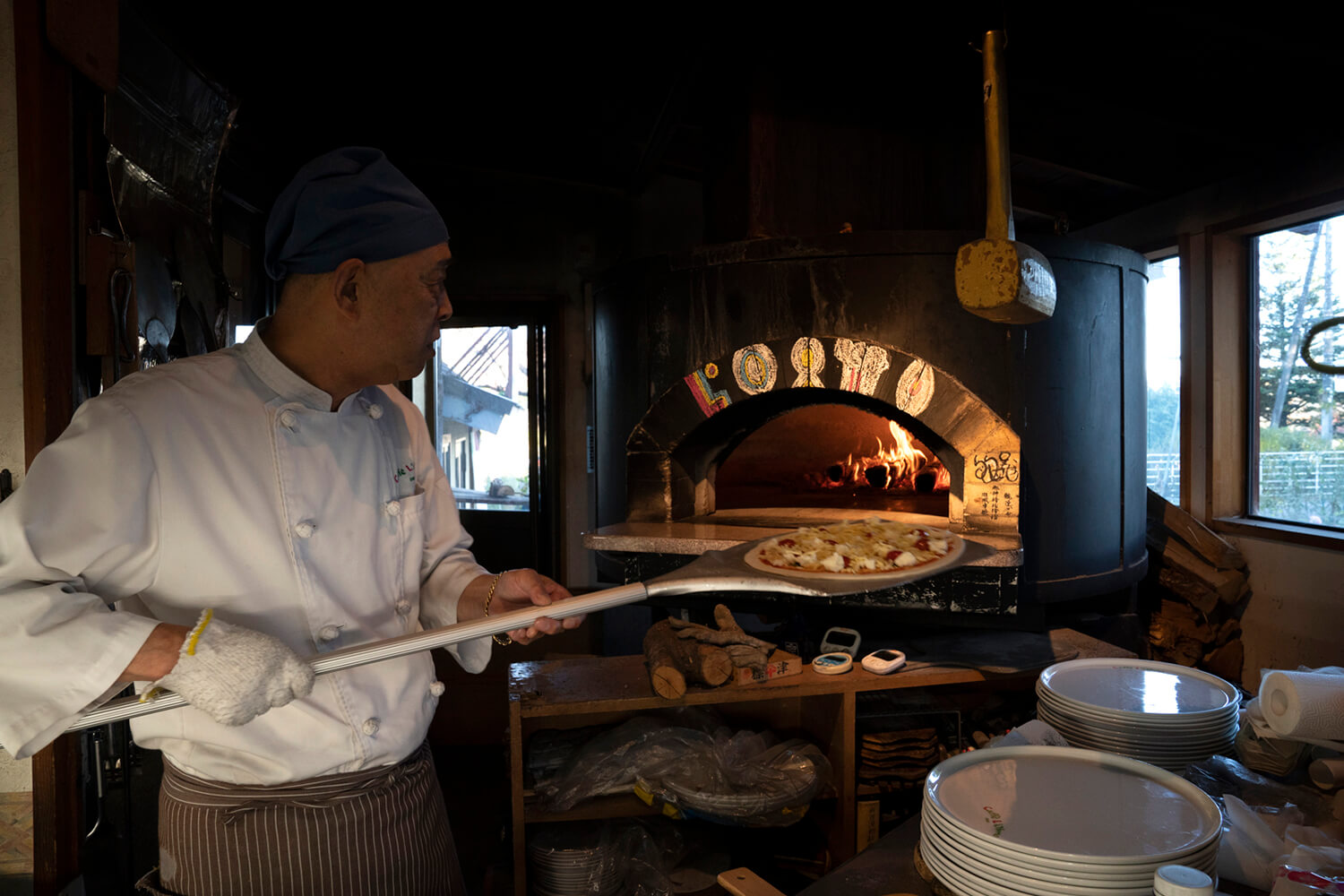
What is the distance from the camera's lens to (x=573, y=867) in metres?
2.55

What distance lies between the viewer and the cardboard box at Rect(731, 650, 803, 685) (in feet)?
8.33

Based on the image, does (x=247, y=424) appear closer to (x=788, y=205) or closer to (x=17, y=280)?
(x=17, y=280)

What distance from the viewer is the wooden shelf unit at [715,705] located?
2.50 m

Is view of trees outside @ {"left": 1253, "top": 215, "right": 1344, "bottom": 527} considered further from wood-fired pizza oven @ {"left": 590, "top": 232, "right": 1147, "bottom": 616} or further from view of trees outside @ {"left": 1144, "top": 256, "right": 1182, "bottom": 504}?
wood-fired pizza oven @ {"left": 590, "top": 232, "right": 1147, "bottom": 616}

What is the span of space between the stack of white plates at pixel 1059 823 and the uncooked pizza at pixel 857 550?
0.46 m

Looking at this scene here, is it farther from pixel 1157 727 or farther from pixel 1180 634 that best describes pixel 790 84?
pixel 1180 634

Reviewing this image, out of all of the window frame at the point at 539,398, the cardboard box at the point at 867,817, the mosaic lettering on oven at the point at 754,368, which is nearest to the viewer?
the cardboard box at the point at 867,817

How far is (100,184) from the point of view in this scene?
6.73 feet

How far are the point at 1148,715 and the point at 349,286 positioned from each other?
65.1 inches

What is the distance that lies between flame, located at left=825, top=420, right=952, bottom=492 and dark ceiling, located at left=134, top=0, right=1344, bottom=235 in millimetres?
1193

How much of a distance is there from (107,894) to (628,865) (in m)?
1.39

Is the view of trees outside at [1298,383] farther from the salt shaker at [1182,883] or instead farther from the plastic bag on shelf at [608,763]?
the salt shaker at [1182,883]

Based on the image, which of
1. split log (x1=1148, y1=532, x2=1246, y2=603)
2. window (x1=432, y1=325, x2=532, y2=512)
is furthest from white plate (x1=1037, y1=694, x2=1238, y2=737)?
window (x1=432, y1=325, x2=532, y2=512)

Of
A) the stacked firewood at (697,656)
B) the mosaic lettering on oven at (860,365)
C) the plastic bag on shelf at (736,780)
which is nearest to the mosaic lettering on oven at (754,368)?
the mosaic lettering on oven at (860,365)
